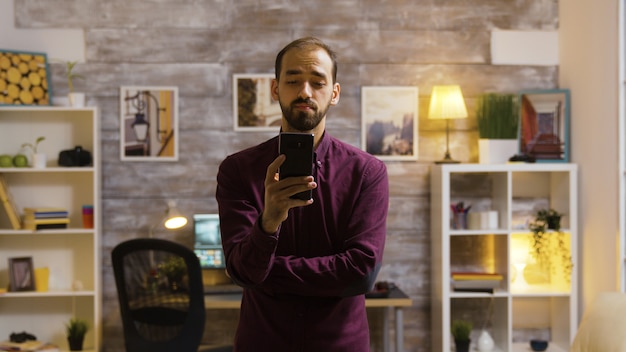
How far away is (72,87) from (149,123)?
0.46 m

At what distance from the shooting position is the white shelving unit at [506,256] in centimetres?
458

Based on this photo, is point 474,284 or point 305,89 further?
point 474,284

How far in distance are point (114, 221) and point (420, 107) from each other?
1.85 meters

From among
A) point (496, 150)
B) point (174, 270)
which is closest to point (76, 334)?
point (174, 270)

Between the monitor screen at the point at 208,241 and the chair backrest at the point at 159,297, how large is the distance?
33.0 inches

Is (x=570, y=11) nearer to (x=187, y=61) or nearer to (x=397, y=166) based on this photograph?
(x=397, y=166)

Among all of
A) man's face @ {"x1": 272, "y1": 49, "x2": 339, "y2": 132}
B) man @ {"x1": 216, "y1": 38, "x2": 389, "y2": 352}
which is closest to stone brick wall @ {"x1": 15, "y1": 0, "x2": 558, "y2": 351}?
man @ {"x1": 216, "y1": 38, "x2": 389, "y2": 352}

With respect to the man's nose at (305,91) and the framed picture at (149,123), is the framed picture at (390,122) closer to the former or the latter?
the framed picture at (149,123)

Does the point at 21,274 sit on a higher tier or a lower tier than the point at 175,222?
lower

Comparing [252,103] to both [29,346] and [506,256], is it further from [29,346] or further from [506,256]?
[29,346]

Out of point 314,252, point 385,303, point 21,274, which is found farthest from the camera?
point 21,274

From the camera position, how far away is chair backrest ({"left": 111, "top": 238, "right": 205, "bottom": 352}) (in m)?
3.62

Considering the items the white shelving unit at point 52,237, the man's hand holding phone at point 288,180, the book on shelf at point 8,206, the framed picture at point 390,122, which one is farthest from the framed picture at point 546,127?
the man's hand holding phone at point 288,180

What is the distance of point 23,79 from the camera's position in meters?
4.56
